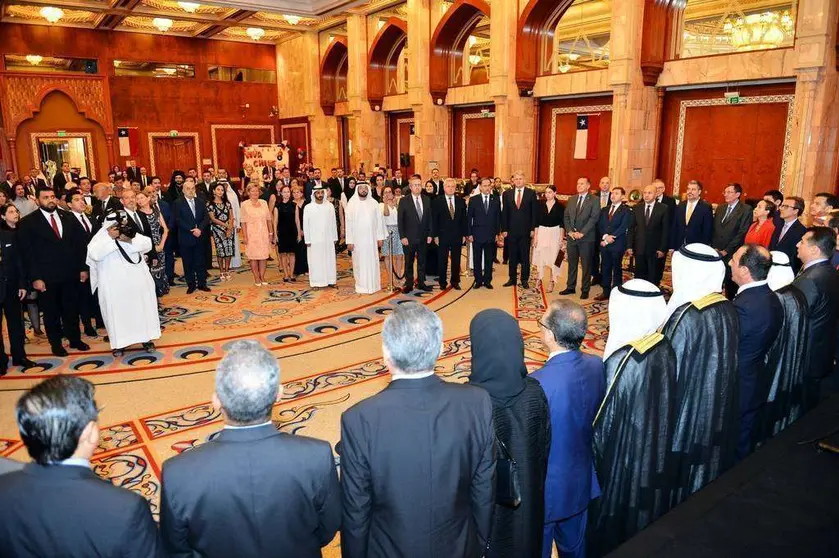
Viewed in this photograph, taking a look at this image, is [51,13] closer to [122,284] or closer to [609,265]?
[122,284]

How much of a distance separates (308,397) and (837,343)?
13.2 ft

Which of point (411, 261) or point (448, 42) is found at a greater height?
point (448, 42)

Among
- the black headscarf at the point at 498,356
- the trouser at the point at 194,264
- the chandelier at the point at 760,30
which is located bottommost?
the trouser at the point at 194,264

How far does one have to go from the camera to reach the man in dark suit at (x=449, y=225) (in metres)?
7.72

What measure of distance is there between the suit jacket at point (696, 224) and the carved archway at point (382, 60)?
10.4 m

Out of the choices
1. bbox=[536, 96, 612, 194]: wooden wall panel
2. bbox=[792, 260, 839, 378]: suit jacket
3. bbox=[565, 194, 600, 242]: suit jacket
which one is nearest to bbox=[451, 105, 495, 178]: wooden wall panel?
bbox=[536, 96, 612, 194]: wooden wall panel

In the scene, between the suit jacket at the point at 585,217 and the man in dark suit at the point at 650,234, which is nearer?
the man in dark suit at the point at 650,234

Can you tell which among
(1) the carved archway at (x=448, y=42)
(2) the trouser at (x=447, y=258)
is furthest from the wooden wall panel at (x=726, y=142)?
(1) the carved archway at (x=448, y=42)

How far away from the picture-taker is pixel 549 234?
793 centimetres

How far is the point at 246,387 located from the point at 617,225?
6.37 metres

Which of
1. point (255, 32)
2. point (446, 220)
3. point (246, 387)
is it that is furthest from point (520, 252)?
point (255, 32)

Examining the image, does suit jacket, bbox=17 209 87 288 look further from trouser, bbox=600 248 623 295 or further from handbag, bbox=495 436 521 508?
trouser, bbox=600 248 623 295

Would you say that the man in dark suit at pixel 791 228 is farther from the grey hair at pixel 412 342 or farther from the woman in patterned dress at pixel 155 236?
the woman in patterned dress at pixel 155 236

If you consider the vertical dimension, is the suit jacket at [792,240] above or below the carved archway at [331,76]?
below
